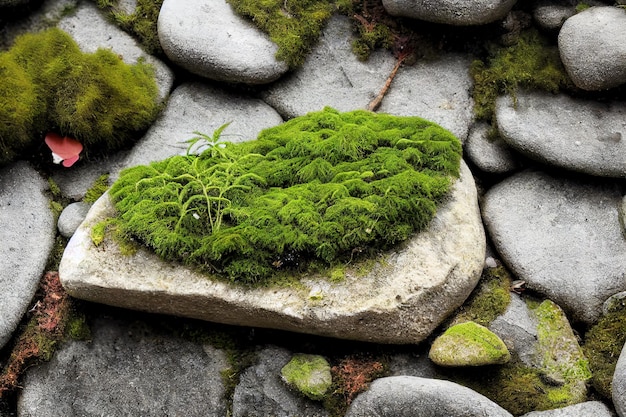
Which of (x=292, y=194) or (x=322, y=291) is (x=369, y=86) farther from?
(x=322, y=291)

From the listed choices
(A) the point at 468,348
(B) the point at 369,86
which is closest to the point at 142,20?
(B) the point at 369,86

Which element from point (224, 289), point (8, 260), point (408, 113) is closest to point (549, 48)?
point (408, 113)

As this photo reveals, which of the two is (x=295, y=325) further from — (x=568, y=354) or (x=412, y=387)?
(x=568, y=354)

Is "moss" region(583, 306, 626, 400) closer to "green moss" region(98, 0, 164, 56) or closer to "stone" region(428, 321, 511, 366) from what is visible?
"stone" region(428, 321, 511, 366)

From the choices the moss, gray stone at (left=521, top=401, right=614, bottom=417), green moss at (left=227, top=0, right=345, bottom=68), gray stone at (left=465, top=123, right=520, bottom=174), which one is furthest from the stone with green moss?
green moss at (left=227, top=0, right=345, bottom=68)

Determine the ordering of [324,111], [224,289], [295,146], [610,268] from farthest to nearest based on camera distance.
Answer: [324,111] < [295,146] < [610,268] < [224,289]

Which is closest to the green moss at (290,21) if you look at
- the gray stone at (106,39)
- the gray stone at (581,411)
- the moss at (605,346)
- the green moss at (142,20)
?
the green moss at (142,20)

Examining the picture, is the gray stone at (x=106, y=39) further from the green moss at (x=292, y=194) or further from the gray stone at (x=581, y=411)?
the gray stone at (x=581, y=411)
